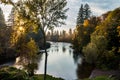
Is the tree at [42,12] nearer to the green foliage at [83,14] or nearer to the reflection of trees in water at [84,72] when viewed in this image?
the reflection of trees in water at [84,72]

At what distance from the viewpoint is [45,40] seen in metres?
24.2

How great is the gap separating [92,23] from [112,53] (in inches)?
1082

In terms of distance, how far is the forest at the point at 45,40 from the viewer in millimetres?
22223

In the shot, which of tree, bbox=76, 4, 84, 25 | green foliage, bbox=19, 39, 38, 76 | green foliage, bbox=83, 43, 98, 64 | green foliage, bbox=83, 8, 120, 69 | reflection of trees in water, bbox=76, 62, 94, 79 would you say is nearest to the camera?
reflection of trees in water, bbox=76, 62, 94, 79

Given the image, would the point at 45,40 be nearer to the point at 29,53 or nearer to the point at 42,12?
the point at 42,12

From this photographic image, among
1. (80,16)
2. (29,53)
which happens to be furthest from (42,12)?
(80,16)

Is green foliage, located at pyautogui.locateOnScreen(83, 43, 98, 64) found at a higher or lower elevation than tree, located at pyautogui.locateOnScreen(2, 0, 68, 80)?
lower

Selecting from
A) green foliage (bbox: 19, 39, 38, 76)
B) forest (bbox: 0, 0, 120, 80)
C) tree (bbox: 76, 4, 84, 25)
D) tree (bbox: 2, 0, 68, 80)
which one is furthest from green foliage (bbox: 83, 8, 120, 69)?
tree (bbox: 76, 4, 84, 25)

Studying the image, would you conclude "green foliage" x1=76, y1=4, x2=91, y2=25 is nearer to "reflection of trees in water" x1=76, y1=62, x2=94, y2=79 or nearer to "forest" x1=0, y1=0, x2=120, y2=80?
"forest" x1=0, y1=0, x2=120, y2=80

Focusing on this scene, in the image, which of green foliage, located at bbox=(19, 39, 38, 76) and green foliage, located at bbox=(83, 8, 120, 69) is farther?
green foliage, located at bbox=(83, 8, 120, 69)

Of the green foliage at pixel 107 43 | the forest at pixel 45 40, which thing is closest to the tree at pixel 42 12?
the forest at pixel 45 40

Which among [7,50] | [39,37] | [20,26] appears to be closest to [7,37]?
[7,50]

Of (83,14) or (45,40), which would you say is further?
(83,14)

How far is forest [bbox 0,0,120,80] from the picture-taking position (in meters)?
22.2
